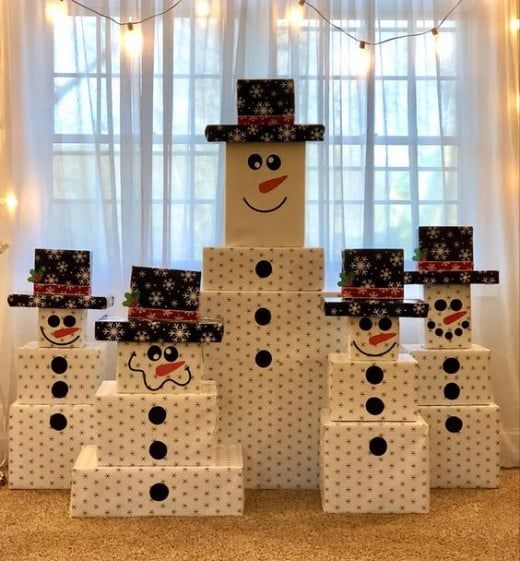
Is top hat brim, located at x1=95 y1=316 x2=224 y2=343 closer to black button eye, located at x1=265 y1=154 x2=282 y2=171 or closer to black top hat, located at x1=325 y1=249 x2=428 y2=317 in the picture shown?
black top hat, located at x1=325 y1=249 x2=428 y2=317

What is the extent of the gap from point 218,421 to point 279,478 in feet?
0.87

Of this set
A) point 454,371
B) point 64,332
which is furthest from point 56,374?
point 454,371

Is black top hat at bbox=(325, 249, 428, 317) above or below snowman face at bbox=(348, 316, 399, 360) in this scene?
above

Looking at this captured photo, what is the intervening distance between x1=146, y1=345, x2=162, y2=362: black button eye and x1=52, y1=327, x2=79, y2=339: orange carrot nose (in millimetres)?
371

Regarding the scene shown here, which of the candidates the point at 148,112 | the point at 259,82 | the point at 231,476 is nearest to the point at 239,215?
the point at 259,82

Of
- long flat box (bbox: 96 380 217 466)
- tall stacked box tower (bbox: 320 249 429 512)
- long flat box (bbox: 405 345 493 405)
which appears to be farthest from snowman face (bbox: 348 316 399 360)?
long flat box (bbox: 96 380 217 466)

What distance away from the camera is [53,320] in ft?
7.26

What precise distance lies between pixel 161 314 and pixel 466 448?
3.53ft

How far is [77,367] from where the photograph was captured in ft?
7.22

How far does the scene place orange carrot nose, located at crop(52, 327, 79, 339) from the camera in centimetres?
221

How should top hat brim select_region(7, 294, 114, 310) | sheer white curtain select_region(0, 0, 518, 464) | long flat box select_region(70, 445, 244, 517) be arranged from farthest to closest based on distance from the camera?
sheer white curtain select_region(0, 0, 518, 464) < top hat brim select_region(7, 294, 114, 310) < long flat box select_region(70, 445, 244, 517)

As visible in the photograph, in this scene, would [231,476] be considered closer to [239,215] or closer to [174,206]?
[239,215]

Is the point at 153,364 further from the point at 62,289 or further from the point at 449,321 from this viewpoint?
the point at 449,321

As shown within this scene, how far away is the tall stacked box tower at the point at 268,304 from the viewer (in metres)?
2.16
